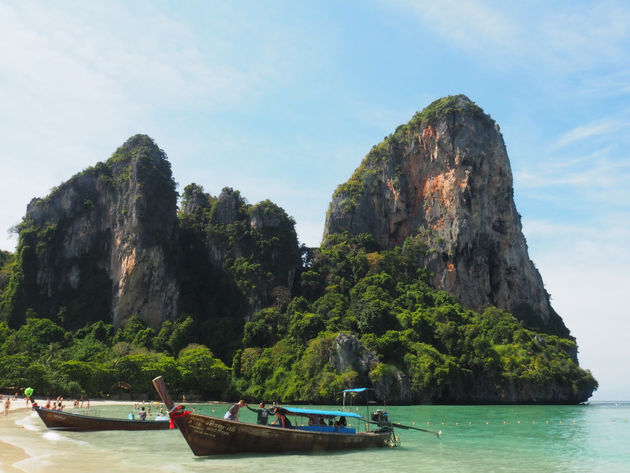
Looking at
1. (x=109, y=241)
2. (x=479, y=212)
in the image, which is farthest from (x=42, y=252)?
(x=479, y=212)

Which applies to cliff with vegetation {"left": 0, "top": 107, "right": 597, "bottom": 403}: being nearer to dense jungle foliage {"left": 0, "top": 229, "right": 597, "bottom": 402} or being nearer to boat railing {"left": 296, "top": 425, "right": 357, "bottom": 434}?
dense jungle foliage {"left": 0, "top": 229, "right": 597, "bottom": 402}

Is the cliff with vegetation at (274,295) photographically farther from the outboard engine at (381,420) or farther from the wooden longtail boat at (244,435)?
the wooden longtail boat at (244,435)

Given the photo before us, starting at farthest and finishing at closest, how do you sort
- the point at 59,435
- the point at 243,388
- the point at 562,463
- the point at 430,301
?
the point at 430,301 < the point at 243,388 < the point at 59,435 < the point at 562,463

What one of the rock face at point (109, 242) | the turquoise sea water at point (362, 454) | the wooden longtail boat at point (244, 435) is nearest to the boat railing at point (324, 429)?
the wooden longtail boat at point (244, 435)

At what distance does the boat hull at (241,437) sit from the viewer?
673 inches

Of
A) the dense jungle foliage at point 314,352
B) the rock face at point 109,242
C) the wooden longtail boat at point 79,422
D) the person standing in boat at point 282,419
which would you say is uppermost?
the rock face at point 109,242

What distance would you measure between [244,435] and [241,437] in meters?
0.12

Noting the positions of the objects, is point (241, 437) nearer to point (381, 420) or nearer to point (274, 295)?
point (381, 420)

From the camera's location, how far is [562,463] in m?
18.3

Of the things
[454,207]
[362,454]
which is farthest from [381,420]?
[454,207]

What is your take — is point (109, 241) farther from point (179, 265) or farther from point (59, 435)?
point (59, 435)

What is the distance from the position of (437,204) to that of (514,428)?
5562 centimetres

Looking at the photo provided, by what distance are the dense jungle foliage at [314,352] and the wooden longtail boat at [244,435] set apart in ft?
98.6

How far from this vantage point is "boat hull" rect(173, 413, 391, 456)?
1709 centimetres
